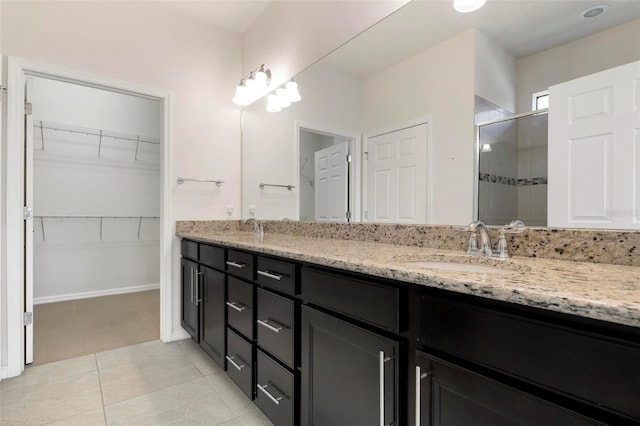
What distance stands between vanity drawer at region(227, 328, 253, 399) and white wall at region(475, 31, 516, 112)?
1.53 meters

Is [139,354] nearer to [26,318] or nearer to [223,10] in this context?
[26,318]

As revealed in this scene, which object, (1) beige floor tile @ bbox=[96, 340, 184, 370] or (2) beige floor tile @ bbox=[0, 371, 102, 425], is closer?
(2) beige floor tile @ bbox=[0, 371, 102, 425]

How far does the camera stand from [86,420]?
4.94 ft

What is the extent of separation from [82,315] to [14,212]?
1.57 metres

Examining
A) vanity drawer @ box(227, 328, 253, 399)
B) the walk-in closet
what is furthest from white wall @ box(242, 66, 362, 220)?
the walk-in closet

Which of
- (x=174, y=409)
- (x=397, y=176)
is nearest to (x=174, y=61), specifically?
(x=397, y=176)

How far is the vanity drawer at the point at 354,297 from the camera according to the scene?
84cm

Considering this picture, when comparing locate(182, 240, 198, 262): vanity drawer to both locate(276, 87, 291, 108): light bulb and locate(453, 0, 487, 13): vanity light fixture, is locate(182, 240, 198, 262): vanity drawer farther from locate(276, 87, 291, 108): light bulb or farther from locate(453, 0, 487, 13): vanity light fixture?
locate(453, 0, 487, 13): vanity light fixture

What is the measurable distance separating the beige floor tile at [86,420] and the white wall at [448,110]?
186 centimetres

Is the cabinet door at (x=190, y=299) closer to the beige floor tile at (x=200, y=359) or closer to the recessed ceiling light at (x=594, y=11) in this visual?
the beige floor tile at (x=200, y=359)

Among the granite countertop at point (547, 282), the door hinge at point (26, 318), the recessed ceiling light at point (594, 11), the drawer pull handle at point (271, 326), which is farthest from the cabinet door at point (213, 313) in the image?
the recessed ceiling light at point (594, 11)

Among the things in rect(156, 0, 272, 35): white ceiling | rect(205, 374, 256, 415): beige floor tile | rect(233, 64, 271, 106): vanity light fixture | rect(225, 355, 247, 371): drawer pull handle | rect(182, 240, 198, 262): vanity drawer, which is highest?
rect(156, 0, 272, 35): white ceiling

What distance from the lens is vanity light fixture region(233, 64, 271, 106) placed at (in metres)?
2.55

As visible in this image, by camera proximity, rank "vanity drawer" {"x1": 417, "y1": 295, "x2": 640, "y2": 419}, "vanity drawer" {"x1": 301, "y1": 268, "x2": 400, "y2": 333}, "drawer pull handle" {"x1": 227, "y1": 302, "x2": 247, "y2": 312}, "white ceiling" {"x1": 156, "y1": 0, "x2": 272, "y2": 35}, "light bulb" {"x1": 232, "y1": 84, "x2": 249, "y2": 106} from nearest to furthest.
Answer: "vanity drawer" {"x1": 417, "y1": 295, "x2": 640, "y2": 419}, "vanity drawer" {"x1": 301, "y1": 268, "x2": 400, "y2": 333}, "drawer pull handle" {"x1": 227, "y1": 302, "x2": 247, "y2": 312}, "white ceiling" {"x1": 156, "y1": 0, "x2": 272, "y2": 35}, "light bulb" {"x1": 232, "y1": 84, "x2": 249, "y2": 106}
